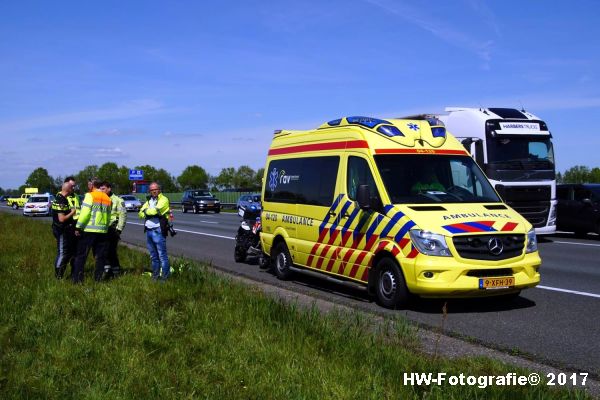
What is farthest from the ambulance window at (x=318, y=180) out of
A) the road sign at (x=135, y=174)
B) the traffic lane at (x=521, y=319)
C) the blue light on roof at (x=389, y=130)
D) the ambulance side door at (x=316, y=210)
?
the road sign at (x=135, y=174)

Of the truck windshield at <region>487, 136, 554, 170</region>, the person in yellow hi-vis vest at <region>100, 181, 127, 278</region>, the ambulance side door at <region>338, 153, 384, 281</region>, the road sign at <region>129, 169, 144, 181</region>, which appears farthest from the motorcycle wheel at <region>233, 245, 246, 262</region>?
the road sign at <region>129, 169, 144, 181</region>

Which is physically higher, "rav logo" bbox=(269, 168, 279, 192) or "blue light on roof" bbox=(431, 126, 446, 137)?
"blue light on roof" bbox=(431, 126, 446, 137)

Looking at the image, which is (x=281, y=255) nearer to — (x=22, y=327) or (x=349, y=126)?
(x=349, y=126)

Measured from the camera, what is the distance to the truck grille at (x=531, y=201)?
16.9m

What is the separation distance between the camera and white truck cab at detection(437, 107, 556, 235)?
16781 millimetres

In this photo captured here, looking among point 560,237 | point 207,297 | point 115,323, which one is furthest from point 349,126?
point 560,237

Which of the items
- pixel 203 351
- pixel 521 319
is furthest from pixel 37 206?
pixel 203 351

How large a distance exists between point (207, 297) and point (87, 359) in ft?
8.84

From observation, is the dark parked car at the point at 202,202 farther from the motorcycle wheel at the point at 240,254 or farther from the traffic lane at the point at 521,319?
the traffic lane at the point at 521,319

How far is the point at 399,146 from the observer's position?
376 inches

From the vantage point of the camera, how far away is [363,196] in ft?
29.0

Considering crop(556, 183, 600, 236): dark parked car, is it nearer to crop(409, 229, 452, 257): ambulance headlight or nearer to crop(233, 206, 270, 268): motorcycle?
crop(233, 206, 270, 268): motorcycle

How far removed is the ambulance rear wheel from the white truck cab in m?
8.37

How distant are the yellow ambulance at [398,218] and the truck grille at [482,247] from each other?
0.01 meters
